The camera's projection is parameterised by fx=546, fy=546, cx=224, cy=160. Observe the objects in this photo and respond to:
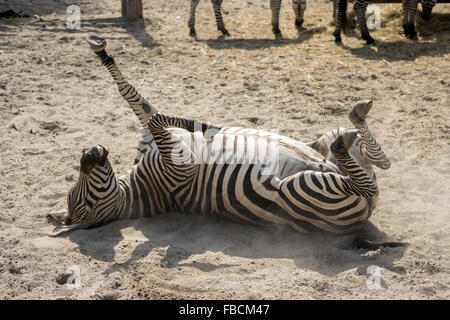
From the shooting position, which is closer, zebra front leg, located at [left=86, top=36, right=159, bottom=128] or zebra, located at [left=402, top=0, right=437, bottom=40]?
zebra front leg, located at [left=86, top=36, right=159, bottom=128]

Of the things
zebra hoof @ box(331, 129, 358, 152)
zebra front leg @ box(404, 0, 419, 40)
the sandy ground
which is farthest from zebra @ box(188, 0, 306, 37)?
zebra hoof @ box(331, 129, 358, 152)

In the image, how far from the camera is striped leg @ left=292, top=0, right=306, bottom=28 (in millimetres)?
10500

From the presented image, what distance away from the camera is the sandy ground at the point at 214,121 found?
12.4ft

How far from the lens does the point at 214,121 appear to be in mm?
6488

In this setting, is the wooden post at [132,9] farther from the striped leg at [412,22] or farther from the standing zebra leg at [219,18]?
the striped leg at [412,22]

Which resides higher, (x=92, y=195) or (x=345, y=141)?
(x=345, y=141)

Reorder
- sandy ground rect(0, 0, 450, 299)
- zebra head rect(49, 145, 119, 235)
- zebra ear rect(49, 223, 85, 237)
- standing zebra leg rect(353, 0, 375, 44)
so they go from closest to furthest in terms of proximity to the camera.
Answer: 1. sandy ground rect(0, 0, 450, 299)
2. zebra head rect(49, 145, 119, 235)
3. zebra ear rect(49, 223, 85, 237)
4. standing zebra leg rect(353, 0, 375, 44)

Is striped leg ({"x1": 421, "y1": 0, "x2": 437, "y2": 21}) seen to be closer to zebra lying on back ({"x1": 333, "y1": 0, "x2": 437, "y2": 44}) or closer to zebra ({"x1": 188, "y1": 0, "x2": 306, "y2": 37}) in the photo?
zebra lying on back ({"x1": 333, "y1": 0, "x2": 437, "y2": 44})

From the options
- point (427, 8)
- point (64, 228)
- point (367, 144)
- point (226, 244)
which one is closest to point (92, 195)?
point (64, 228)

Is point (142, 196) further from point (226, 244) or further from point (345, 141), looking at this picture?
point (345, 141)

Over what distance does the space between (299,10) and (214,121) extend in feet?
16.8

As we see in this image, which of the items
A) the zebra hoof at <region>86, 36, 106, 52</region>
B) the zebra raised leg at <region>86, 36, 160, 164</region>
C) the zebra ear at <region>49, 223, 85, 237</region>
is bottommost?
the zebra ear at <region>49, 223, 85, 237</region>

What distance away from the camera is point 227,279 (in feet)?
12.4

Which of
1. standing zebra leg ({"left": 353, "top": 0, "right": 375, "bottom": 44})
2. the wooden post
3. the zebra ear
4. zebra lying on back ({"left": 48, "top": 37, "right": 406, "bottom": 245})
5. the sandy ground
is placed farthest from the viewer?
the wooden post
